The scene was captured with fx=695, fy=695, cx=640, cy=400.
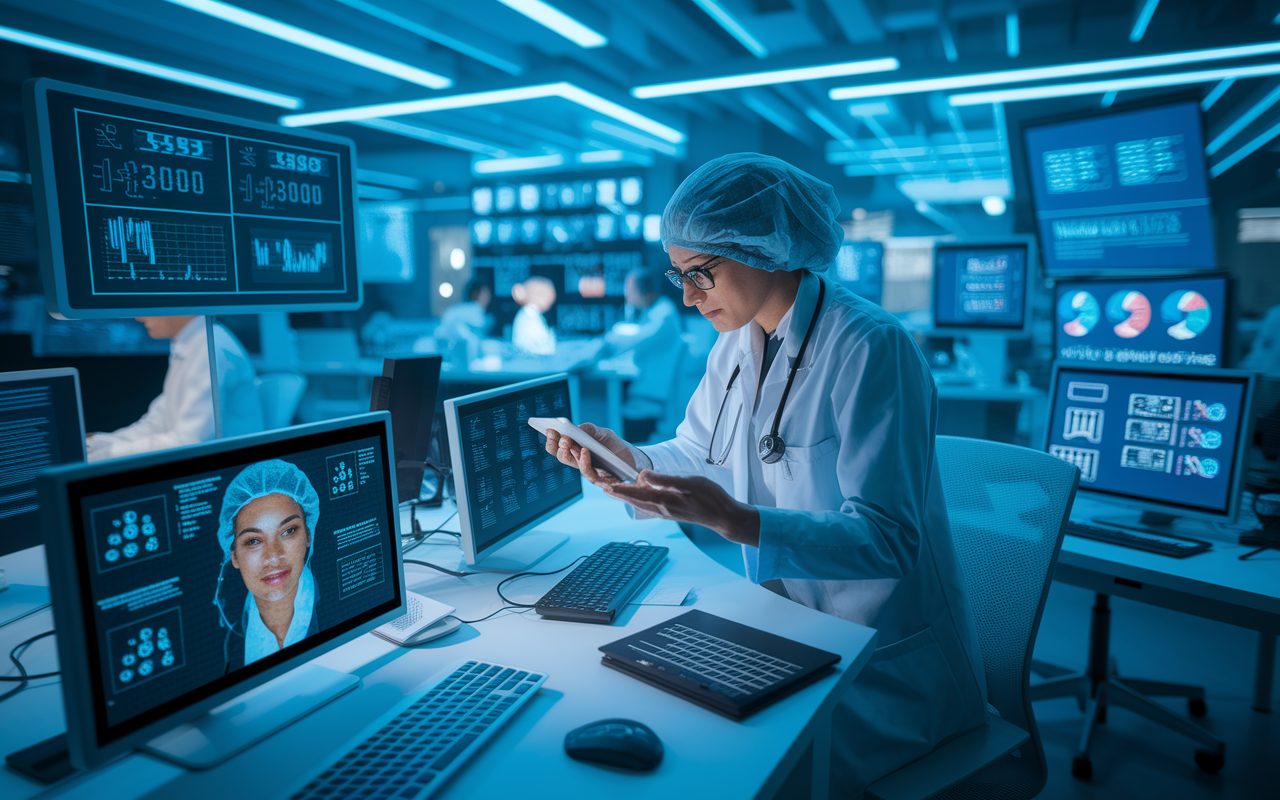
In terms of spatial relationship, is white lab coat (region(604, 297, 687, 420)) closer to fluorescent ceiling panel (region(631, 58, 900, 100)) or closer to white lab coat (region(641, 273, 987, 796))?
fluorescent ceiling panel (region(631, 58, 900, 100))

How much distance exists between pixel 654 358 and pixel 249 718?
14.8ft

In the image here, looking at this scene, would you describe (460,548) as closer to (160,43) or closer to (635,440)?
(635,440)

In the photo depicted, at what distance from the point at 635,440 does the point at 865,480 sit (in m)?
4.43

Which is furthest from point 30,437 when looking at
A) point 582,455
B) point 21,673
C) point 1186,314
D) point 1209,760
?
point 1186,314

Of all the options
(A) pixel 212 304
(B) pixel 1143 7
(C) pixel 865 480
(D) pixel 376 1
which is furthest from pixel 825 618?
(B) pixel 1143 7

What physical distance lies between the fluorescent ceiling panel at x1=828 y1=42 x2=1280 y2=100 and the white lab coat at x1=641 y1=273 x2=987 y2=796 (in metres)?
3.58

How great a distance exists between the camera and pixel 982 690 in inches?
52.4

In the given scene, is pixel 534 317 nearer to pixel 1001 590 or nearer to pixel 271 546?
pixel 1001 590

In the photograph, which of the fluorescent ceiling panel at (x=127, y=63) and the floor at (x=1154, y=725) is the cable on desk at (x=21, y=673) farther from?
the fluorescent ceiling panel at (x=127, y=63)

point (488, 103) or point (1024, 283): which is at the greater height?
point (488, 103)

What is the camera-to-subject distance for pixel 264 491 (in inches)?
37.6

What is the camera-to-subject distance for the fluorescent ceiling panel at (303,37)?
365 cm

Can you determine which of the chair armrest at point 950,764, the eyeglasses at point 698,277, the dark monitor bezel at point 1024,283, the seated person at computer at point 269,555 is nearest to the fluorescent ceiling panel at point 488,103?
the dark monitor bezel at point 1024,283

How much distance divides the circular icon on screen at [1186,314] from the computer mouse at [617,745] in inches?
110
